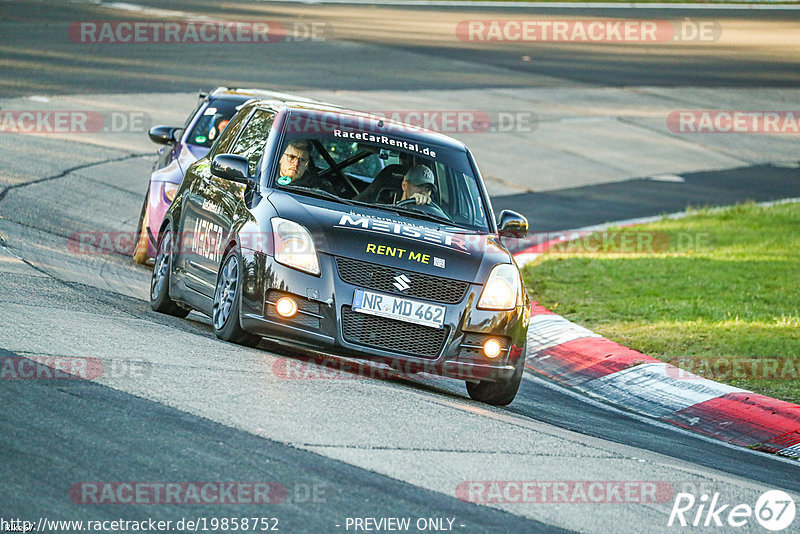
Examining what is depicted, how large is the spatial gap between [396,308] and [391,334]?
164mm

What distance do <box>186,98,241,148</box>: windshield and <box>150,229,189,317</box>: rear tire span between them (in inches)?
110

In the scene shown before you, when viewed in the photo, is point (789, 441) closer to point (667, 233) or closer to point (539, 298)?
point (539, 298)

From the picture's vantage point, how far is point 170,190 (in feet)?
40.2

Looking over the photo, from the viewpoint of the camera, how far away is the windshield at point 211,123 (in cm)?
1307

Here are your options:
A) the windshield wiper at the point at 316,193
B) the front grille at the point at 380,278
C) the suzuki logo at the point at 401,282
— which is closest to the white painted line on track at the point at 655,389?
the front grille at the point at 380,278

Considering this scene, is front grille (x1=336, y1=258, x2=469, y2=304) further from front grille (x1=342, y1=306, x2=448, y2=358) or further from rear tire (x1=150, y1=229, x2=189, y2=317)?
rear tire (x1=150, y1=229, x2=189, y2=317)

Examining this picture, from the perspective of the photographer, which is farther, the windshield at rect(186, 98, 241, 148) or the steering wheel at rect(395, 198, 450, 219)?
the windshield at rect(186, 98, 241, 148)

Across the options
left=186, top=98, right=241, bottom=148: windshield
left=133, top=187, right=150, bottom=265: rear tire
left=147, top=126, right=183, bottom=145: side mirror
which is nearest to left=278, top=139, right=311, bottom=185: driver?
left=133, top=187, right=150, bottom=265: rear tire

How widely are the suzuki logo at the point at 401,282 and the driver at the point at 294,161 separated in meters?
1.36

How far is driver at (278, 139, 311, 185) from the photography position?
9.05 meters

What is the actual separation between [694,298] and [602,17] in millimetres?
31275

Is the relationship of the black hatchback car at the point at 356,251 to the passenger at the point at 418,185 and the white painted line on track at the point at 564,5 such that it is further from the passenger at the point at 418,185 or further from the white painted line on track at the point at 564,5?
the white painted line on track at the point at 564,5

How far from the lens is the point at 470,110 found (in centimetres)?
2519

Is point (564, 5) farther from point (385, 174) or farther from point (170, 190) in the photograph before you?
point (385, 174)
